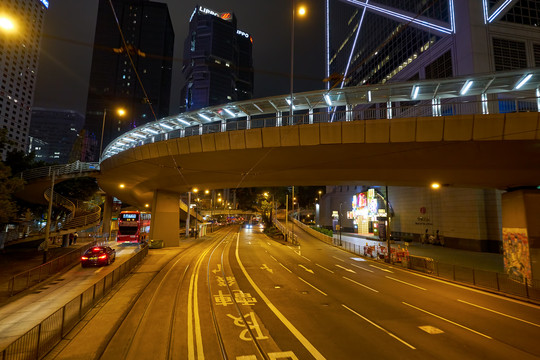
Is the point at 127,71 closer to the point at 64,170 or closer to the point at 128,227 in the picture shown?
the point at 64,170

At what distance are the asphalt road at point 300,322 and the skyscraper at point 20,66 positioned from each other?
164 meters

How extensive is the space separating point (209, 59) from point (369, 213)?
152 m

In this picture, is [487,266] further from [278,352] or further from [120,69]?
Result: [120,69]

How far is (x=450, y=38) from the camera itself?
36750mm

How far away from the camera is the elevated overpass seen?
1489cm

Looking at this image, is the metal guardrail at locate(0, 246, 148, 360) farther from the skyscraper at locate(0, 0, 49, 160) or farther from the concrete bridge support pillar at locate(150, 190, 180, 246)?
the skyscraper at locate(0, 0, 49, 160)

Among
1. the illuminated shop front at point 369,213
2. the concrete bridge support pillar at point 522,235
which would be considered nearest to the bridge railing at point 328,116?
the concrete bridge support pillar at point 522,235

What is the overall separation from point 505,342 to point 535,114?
11099 millimetres

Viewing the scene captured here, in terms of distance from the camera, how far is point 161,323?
9719 millimetres

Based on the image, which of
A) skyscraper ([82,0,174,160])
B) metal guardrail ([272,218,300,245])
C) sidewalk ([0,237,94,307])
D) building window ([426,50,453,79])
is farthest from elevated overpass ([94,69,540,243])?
skyscraper ([82,0,174,160])

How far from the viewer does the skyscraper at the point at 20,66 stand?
134 metres

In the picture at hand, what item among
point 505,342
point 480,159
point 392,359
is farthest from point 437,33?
point 392,359

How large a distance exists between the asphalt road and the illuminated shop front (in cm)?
3217

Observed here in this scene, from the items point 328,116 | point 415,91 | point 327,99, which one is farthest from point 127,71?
point 415,91
